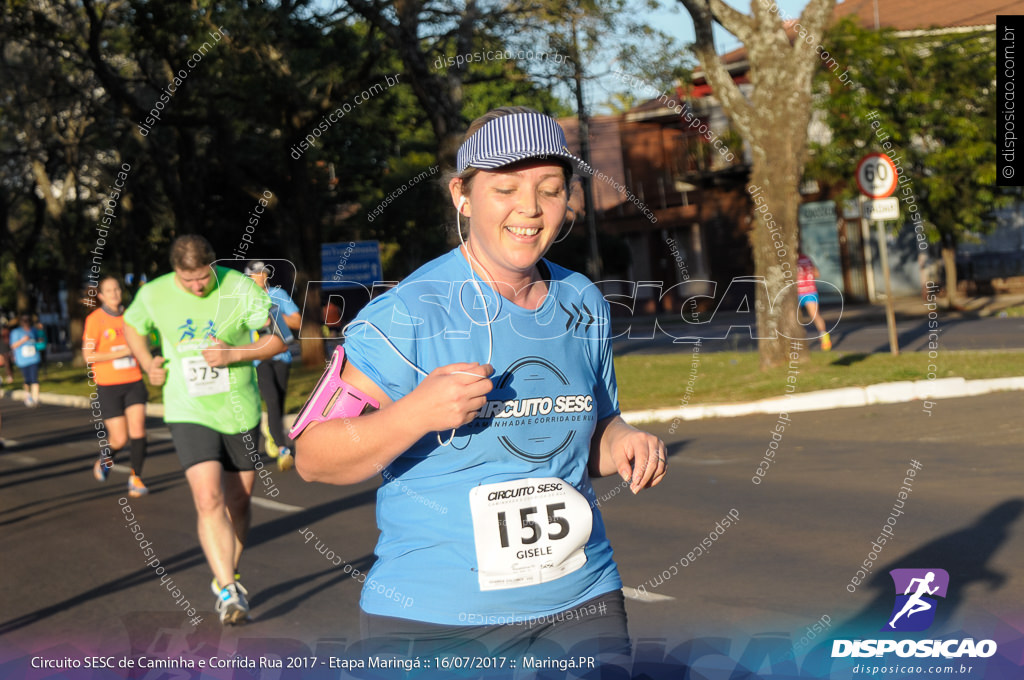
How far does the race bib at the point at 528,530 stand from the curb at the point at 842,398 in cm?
1062

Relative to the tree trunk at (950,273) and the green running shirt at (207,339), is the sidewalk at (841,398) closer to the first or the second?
the green running shirt at (207,339)

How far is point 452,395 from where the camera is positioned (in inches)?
84.7

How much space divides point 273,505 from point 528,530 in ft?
25.7

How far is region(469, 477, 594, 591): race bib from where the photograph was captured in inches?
96.0

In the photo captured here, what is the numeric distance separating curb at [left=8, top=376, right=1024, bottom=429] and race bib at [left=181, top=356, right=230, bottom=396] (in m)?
7.61

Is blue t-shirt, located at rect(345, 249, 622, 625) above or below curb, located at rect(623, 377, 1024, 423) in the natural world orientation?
above

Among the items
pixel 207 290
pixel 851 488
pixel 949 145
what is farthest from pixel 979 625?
pixel 949 145

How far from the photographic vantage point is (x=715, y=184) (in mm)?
36906

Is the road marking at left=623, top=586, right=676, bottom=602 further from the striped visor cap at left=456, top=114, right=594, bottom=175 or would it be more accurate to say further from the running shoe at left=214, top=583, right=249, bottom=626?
the striped visor cap at left=456, top=114, right=594, bottom=175

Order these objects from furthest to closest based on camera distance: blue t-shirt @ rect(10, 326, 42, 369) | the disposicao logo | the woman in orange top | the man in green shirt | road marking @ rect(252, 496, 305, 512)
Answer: blue t-shirt @ rect(10, 326, 42, 369), the woman in orange top, road marking @ rect(252, 496, 305, 512), the man in green shirt, the disposicao logo

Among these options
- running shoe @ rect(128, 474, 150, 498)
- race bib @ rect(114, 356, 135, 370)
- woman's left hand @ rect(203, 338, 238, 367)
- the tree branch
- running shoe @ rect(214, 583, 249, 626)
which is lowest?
running shoe @ rect(128, 474, 150, 498)

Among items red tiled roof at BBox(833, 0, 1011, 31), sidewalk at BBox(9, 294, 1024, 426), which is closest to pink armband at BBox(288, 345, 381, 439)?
sidewalk at BBox(9, 294, 1024, 426)

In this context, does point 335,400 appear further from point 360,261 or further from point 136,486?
point 360,261

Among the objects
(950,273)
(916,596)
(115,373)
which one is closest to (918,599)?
(916,596)
